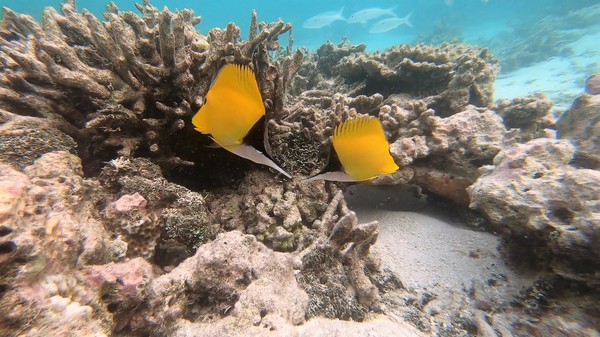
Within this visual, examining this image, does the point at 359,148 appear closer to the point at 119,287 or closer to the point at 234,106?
the point at 234,106

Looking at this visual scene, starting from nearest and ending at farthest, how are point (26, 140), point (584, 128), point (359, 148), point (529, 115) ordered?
point (359, 148), point (26, 140), point (584, 128), point (529, 115)

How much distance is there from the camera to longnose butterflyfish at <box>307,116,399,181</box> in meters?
1.48

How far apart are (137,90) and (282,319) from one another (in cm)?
210

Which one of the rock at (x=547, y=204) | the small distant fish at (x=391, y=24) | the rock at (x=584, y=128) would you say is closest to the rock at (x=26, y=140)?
the rock at (x=547, y=204)

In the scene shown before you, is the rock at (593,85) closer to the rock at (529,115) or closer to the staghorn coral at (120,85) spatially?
the rock at (529,115)

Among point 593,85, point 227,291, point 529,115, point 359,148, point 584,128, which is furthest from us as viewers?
point 529,115

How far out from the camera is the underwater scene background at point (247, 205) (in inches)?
54.8

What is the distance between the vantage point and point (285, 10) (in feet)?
212

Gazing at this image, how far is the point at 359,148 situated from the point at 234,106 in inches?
25.9

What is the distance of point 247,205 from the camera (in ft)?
8.53

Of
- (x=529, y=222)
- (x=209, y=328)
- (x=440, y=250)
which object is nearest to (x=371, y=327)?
(x=209, y=328)

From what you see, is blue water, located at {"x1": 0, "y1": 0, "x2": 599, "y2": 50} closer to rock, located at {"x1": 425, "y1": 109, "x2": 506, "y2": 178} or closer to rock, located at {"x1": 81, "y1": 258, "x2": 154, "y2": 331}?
rock, located at {"x1": 425, "y1": 109, "x2": 506, "y2": 178}

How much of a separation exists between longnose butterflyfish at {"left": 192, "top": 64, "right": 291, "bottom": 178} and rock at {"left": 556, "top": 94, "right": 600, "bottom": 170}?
340 cm

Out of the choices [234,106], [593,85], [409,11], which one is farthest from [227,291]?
[409,11]
